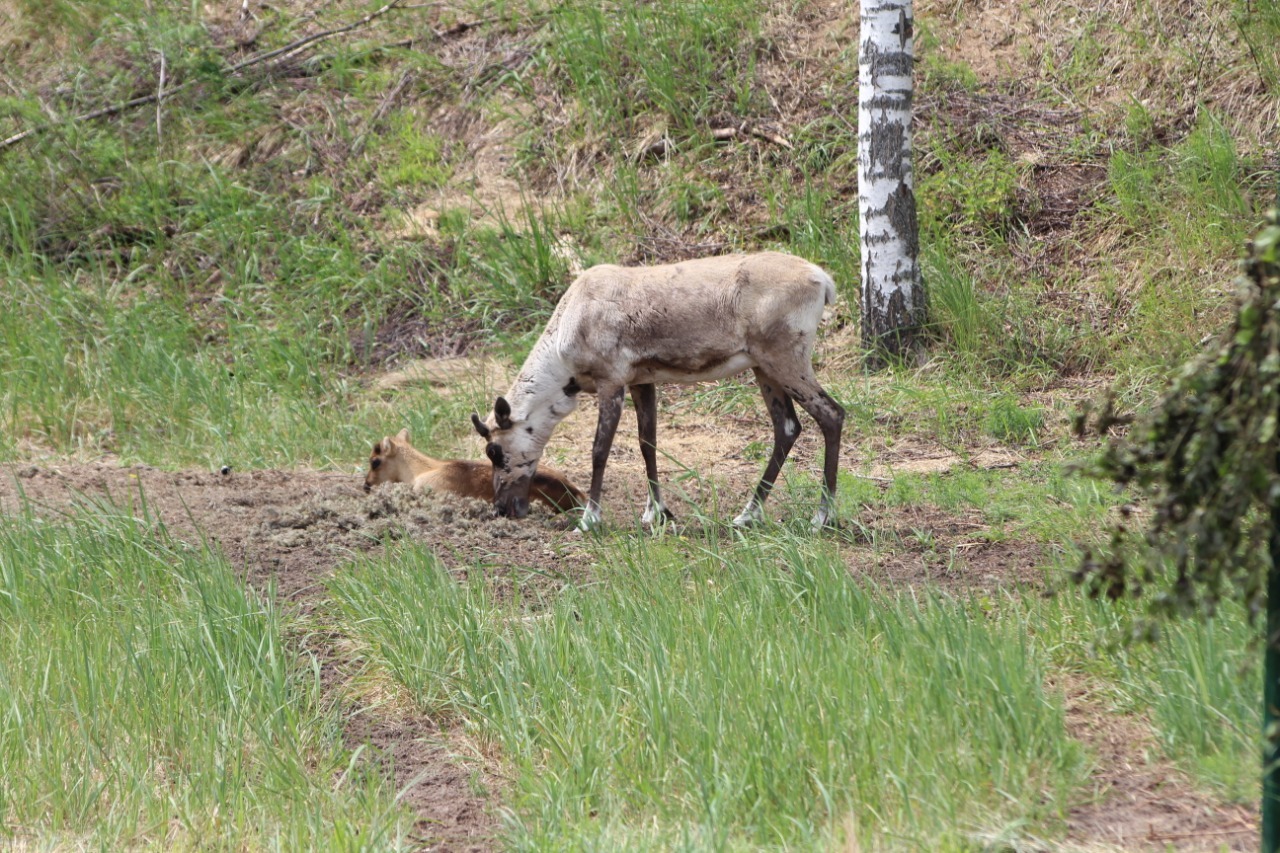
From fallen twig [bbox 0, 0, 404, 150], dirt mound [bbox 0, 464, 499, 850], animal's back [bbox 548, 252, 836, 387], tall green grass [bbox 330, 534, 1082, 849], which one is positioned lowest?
dirt mound [bbox 0, 464, 499, 850]

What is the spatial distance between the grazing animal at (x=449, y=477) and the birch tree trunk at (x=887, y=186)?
3.34 metres

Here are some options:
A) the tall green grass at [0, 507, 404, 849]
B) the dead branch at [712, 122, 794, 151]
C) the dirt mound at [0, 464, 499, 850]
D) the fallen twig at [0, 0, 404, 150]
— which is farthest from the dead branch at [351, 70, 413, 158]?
the tall green grass at [0, 507, 404, 849]

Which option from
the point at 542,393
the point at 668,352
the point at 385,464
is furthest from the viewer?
the point at 385,464

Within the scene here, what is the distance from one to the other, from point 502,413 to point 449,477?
1.79 feet

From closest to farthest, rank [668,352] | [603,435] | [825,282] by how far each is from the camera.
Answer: [825,282], [668,352], [603,435]

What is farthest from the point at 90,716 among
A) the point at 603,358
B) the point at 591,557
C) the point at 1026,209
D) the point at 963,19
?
the point at 963,19

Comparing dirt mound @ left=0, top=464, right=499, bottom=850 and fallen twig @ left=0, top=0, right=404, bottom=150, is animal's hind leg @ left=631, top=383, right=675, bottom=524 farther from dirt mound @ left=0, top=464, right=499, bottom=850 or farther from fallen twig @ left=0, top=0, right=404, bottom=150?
fallen twig @ left=0, top=0, right=404, bottom=150

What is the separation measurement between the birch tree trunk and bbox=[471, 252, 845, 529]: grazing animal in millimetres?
2915

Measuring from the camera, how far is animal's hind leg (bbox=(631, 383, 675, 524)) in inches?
314

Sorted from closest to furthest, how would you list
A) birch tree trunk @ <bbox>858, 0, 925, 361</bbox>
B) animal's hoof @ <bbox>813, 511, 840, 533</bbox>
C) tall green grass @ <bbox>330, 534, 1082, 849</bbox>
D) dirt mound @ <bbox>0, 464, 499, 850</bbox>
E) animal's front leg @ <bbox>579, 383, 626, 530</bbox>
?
1. tall green grass @ <bbox>330, 534, 1082, 849</bbox>
2. dirt mound @ <bbox>0, 464, 499, 850</bbox>
3. animal's hoof @ <bbox>813, 511, 840, 533</bbox>
4. animal's front leg @ <bbox>579, 383, 626, 530</bbox>
5. birch tree trunk @ <bbox>858, 0, 925, 361</bbox>

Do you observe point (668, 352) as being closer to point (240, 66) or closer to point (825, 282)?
point (825, 282)

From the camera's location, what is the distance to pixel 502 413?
332 inches

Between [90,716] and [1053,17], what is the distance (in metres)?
11.0

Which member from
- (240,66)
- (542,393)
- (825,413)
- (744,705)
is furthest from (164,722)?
(240,66)
